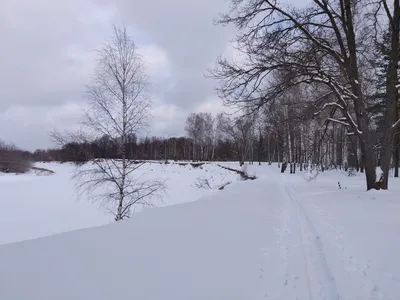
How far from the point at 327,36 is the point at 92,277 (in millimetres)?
15638

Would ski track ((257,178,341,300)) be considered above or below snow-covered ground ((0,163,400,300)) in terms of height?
below

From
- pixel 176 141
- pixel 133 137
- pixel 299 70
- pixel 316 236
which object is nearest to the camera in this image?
pixel 316 236

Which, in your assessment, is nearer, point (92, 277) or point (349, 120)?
point (92, 277)

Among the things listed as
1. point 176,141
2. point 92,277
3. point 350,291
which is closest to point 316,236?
point 350,291

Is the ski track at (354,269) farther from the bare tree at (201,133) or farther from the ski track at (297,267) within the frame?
the bare tree at (201,133)

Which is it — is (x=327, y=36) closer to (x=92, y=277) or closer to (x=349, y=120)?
(x=349, y=120)

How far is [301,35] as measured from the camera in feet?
45.8

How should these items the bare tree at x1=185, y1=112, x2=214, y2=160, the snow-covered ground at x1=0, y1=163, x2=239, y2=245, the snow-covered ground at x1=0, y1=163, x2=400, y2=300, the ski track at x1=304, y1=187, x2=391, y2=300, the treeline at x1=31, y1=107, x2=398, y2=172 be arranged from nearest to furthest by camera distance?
the snow-covered ground at x1=0, y1=163, x2=400, y2=300, the ski track at x1=304, y1=187, x2=391, y2=300, the snow-covered ground at x1=0, y1=163, x2=239, y2=245, the treeline at x1=31, y1=107, x2=398, y2=172, the bare tree at x1=185, y1=112, x2=214, y2=160

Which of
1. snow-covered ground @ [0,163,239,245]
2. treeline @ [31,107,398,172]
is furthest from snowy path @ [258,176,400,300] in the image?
treeline @ [31,107,398,172]

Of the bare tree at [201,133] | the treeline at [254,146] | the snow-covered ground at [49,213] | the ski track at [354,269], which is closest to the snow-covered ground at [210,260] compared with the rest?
the ski track at [354,269]

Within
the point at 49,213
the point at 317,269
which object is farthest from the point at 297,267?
the point at 49,213

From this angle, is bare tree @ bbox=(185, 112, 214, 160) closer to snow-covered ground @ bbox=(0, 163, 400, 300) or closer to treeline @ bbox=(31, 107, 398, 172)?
treeline @ bbox=(31, 107, 398, 172)

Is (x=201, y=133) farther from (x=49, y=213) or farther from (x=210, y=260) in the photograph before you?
(x=210, y=260)

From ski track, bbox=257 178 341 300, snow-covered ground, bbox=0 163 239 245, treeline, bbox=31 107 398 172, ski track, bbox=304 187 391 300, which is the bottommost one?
snow-covered ground, bbox=0 163 239 245
